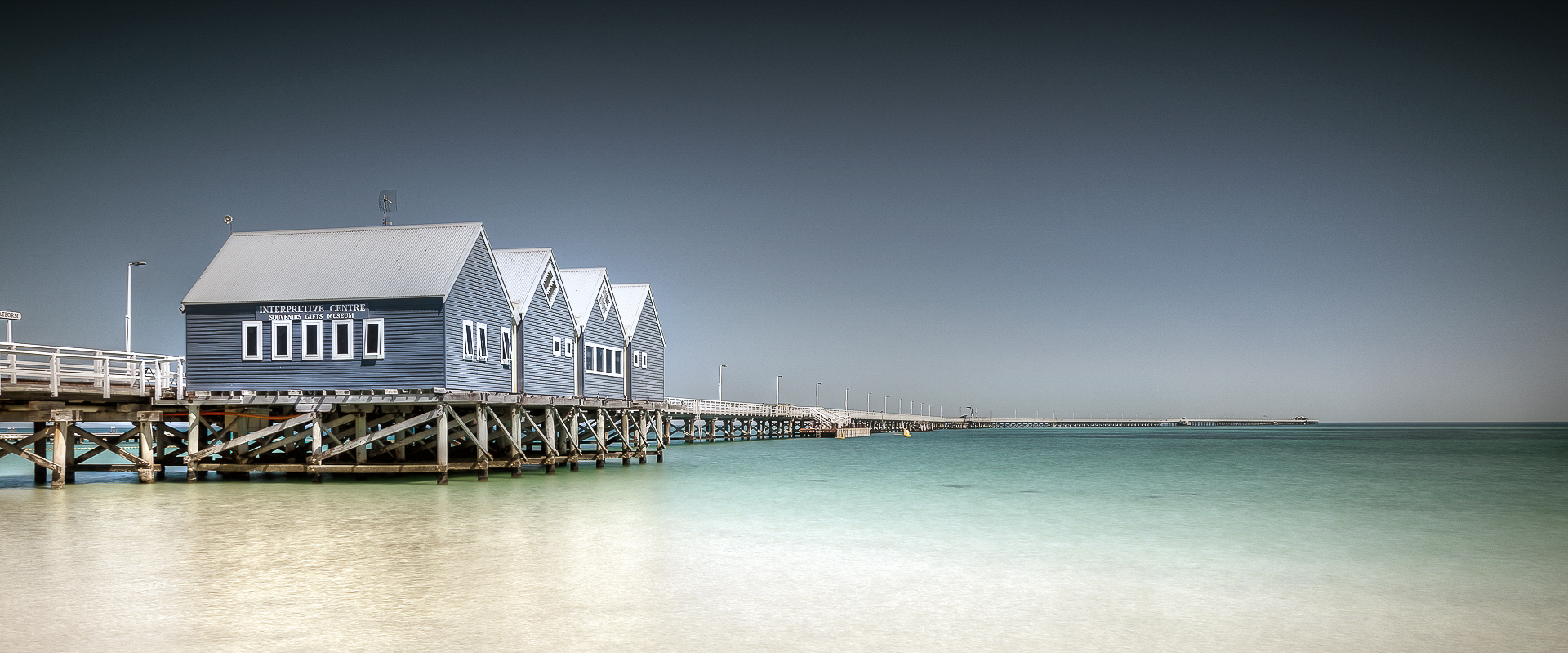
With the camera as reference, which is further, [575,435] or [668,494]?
[575,435]

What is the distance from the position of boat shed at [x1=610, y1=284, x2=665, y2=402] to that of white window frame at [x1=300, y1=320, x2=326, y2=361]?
644 inches

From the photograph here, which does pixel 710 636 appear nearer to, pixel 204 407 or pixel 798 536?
pixel 798 536

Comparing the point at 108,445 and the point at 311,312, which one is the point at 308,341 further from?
the point at 108,445

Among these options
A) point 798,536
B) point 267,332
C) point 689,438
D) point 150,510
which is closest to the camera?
point 798,536

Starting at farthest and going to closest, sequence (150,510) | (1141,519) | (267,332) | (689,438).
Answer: (689,438) → (267,332) → (1141,519) → (150,510)

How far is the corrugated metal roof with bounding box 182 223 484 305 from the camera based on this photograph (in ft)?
94.3

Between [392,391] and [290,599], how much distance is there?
1789 centimetres

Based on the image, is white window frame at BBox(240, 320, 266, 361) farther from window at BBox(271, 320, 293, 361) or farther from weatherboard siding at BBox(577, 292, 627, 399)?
weatherboard siding at BBox(577, 292, 627, 399)

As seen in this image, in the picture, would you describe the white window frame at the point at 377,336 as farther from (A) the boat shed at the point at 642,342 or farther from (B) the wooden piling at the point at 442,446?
(A) the boat shed at the point at 642,342

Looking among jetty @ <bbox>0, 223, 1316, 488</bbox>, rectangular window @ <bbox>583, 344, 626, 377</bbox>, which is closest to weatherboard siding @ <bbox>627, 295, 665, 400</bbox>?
rectangular window @ <bbox>583, 344, 626, 377</bbox>

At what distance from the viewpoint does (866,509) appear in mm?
23641

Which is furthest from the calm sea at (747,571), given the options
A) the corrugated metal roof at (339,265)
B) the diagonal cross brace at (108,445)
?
the corrugated metal roof at (339,265)

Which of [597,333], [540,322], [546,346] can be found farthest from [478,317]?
[597,333]

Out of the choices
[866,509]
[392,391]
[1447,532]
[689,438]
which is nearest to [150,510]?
[392,391]
